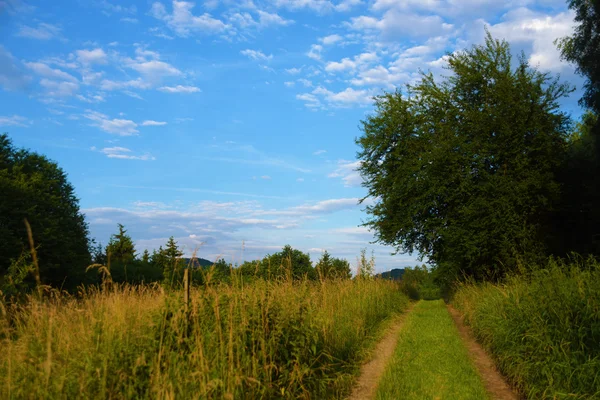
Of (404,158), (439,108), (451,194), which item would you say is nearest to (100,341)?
(451,194)

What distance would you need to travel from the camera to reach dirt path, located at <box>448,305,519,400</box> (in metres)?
7.95

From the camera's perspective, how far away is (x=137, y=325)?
242 inches

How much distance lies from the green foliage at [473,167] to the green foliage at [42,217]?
2451 centimetres

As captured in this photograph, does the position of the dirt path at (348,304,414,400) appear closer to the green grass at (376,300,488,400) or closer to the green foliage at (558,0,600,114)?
the green grass at (376,300,488,400)

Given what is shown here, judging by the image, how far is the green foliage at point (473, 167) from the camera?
21.2 meters

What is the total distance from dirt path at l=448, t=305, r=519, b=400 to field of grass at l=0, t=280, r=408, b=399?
257cm

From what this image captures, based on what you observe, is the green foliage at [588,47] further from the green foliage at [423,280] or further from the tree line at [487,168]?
the green foliage at [423,280]

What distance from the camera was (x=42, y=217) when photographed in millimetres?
41500

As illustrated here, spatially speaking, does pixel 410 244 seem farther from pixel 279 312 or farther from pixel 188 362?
pixel 188 362

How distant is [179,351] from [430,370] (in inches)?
215

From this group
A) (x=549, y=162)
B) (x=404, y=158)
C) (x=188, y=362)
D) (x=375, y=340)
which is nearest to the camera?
(x=188, y=362)

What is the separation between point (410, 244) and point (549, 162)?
8.25 meters

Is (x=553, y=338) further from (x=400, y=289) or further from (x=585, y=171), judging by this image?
(x=585, y=171)

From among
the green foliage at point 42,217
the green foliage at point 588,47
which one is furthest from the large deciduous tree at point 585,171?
the green foliage at point 42,217
